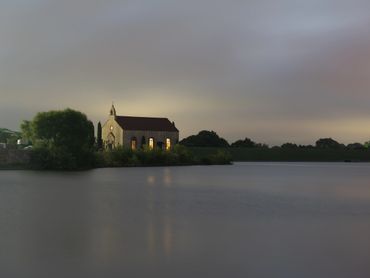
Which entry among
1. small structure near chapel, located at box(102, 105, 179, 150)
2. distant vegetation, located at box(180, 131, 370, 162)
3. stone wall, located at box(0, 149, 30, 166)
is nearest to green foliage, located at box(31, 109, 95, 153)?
stone wall, located at box(0, 149, 30, 166)

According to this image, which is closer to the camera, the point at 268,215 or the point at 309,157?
the point at 268,215

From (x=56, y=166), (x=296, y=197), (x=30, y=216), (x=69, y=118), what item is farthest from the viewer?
(x=69, y=118)

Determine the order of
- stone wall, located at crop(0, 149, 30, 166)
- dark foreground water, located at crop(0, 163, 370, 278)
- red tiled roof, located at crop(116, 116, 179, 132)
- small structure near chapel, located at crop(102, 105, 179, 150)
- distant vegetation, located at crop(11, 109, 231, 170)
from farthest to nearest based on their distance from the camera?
red tiled roof, located at crop(116, 116, 179, 132) < small structure near chapel, located at crop(102, 105, 179, 150) < stone wall, located at crop(0, 149, 30, 166) < distant vegetation, located at crop(11, 109, 231, 170) < dark foreground water, located at crop(0, 163, 370, 278)

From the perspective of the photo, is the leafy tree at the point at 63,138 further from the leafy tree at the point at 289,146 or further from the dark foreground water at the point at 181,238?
the leafy tree at the point at 289,146

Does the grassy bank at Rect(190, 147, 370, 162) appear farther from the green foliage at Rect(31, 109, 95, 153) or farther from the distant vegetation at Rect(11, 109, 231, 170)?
the green foliage at Rect(31, 109, 95, 153)

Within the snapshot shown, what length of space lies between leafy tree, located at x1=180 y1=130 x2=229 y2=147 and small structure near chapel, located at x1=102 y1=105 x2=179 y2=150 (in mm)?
15187

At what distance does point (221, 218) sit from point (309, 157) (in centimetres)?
9453

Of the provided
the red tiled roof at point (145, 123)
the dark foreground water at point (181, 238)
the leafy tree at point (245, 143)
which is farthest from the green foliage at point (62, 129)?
the leafy tree at point (245, 143)

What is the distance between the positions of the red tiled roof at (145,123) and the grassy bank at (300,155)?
1457cm

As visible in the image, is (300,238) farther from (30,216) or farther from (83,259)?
(30,216)

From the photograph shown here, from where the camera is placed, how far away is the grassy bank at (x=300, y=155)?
A: 103 m

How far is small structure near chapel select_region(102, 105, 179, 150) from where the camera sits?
9175 cm

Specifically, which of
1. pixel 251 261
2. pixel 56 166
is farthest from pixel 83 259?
pixel 56 166

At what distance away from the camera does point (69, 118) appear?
57.2 m
